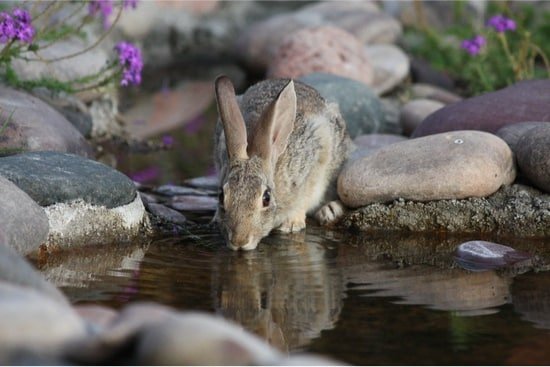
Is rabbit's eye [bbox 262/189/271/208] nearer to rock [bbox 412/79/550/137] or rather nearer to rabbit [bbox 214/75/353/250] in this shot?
rabbit [bbox 214/75/353/250]

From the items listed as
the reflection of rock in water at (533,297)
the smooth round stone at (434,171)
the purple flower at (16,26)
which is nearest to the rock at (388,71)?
the smooth round stone at (434,171)

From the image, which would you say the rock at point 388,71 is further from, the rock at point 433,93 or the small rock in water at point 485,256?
the small rock in water at point 485,256

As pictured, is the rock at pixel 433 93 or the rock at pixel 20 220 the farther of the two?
the rock at pixel 433 93

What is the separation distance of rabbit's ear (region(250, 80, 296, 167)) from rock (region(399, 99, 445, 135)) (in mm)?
3795

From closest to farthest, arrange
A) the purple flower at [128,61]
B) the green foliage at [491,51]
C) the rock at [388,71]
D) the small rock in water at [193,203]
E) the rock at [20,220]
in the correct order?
1. the rock at [20,220]
2. the small rock in water at [193,203]
3. the purple flower at [128,61]
4. the green foliage at [491,51]
5. the rock at [388,71]

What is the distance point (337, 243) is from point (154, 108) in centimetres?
703

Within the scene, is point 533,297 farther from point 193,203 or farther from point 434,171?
point 193,203

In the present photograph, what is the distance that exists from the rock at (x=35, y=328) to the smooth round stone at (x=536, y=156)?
490 cm

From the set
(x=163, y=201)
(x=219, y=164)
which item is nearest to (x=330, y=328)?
(x=219, y=164)

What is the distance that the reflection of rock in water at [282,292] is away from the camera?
579 cm

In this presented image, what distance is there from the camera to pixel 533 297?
21.1 feet

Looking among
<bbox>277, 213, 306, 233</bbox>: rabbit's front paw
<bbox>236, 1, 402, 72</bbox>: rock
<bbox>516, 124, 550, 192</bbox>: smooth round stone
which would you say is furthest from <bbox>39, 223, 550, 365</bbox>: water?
<bbox>236, 1, 402, 72</bbox>: rock

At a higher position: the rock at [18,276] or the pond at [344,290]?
the rock at [18,276]

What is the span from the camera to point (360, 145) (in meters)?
10.4
